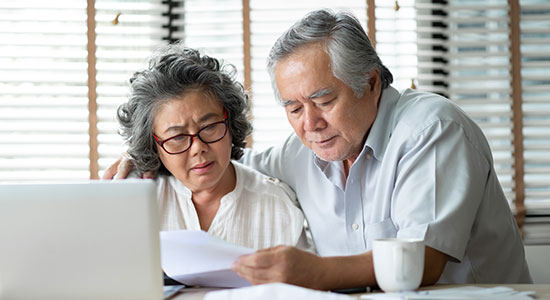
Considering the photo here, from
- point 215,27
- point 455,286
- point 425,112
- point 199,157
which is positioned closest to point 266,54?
point 215,27

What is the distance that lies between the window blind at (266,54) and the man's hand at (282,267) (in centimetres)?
175

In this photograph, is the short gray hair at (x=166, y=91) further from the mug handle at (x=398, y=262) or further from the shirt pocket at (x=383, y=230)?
the mug handle at (x=398, y=262)

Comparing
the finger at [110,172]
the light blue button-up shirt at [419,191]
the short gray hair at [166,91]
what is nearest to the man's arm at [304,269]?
the light blue button-up shirt at [419,191]

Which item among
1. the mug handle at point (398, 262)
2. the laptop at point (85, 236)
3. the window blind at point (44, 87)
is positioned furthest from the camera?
the window blind at point (44, 87)

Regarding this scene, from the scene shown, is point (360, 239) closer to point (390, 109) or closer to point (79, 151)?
point (390, 109)

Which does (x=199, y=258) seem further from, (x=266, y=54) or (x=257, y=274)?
(x=266, y=54)

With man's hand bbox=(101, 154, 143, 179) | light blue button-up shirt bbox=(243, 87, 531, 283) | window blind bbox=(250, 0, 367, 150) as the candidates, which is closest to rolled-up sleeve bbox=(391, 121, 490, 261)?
light blue button-up shirt bbox=(243, 87, 531, 283)

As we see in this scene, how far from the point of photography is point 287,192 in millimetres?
2055

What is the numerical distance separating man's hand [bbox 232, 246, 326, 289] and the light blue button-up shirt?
31 centimetres

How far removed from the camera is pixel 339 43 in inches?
71.0

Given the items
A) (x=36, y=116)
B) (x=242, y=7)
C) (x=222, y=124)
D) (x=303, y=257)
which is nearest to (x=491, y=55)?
(x=242, y=7)

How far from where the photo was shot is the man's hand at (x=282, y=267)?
4.30 ft

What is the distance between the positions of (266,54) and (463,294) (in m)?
2.09

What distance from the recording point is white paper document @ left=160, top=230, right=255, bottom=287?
4.42 ft
